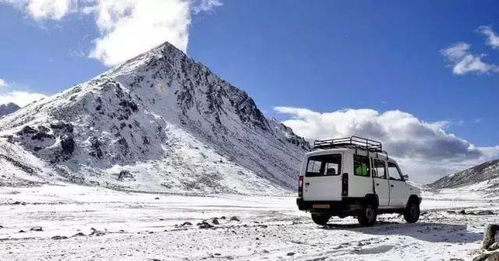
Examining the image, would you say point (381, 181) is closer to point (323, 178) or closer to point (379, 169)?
point (379, 169)

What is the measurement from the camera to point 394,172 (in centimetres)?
1970

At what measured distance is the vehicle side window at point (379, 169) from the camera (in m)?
18.6

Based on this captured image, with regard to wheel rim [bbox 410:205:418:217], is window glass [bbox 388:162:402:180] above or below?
above

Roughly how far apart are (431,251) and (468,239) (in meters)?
2.85

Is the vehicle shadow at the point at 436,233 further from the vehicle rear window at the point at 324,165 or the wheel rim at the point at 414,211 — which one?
the wheel rim at the point at 414,211

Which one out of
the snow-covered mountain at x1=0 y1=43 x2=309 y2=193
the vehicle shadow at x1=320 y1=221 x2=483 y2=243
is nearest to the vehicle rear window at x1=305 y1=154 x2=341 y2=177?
the vehicle shadow at x1=320 y1=221 x2=483 y2=243

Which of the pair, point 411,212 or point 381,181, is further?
point 411,212

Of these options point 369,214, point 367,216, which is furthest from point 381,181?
point 367,216

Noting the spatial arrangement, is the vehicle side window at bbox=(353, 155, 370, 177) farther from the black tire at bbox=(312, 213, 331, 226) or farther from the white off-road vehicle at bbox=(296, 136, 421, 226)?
the black tire at bbox=(312, 213, 331, 226)

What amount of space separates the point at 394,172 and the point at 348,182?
336 cm

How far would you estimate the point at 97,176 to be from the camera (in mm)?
107000

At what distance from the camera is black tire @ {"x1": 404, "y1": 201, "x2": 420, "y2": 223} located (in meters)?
20.0

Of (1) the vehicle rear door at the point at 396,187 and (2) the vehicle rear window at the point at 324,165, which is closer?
(2) the vehicle rear window at the point at 324,165

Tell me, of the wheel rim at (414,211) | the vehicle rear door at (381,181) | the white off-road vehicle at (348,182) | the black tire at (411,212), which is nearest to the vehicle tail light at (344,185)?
the white off-road vehicle at (348,182)
